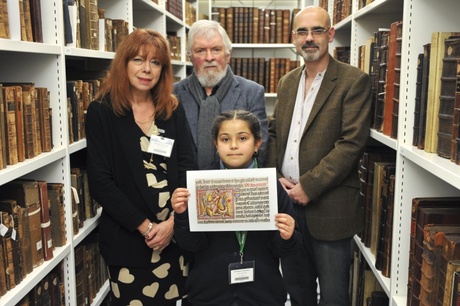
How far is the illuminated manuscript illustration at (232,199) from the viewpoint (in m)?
1.71

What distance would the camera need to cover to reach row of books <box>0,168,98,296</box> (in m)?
1.63

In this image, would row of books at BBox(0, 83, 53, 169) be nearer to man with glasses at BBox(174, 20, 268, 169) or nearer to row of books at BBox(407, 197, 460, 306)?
man with glasses at BBox(174, 20, 268, 169)

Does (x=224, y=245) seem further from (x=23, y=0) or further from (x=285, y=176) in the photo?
(x=23, y=0)

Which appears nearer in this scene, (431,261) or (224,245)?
(431,261)

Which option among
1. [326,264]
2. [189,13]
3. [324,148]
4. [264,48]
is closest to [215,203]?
[324,148]

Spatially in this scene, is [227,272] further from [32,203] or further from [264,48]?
[264,48]

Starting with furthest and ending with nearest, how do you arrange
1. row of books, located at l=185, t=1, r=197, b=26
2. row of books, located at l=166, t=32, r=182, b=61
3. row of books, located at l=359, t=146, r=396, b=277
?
row of books, located at l=185, t=1, r=197, b=26, row of books, located at l=166, t=32, r=182, b=61, row of books, located at l=359, t=146, r=396, b=277

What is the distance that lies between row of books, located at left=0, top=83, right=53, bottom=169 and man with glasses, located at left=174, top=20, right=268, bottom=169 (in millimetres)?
678

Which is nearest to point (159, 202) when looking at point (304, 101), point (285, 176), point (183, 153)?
point (183, 153)

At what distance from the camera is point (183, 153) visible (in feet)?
7.11

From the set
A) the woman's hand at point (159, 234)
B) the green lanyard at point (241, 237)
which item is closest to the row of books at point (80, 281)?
the woman's hand at point (159, 234)

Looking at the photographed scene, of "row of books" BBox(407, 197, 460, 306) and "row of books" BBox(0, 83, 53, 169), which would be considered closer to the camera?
"row of books" BBox(407, 197, 460, 306)

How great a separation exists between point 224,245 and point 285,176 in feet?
2.30

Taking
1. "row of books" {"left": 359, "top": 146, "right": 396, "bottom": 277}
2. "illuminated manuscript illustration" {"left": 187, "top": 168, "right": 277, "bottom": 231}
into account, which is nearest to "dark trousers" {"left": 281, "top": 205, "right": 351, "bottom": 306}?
"row of books" {"left": 359, "top": 146, "right": 396, "bottom": 277}
